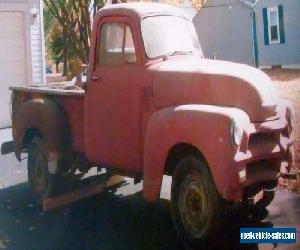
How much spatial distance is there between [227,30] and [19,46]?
48.0 ft

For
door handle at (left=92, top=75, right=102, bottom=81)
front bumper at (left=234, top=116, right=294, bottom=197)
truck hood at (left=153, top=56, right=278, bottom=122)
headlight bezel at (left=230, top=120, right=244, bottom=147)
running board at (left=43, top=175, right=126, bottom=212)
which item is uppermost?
door handle at (left=92, top=75, right=102, bottom=81)

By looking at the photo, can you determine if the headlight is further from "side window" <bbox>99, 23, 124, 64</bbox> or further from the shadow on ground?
"side window" <bbox>99, 23, 124, 64</bbox>

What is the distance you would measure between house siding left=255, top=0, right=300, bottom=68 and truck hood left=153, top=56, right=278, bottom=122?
56.5 ft

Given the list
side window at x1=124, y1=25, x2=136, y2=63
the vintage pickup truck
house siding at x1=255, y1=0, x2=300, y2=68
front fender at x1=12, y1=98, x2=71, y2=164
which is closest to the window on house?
house siding at x1=255, y1=0, x2=300, y2=68

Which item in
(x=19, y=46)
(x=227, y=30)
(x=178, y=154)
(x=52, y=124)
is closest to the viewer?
(x=178, y=154)

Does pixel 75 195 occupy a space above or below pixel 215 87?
below

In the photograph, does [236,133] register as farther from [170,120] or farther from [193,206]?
[193,206]

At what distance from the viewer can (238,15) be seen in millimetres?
24500

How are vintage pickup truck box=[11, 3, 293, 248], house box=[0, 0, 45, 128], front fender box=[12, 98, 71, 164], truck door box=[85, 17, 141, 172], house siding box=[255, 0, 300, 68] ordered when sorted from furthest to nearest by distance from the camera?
1. house siding box=[255, 0, 300, 68]
2. house box=[0, 0, 45, 128]
3. front fender box=[12, 98, 71, 164]
4. truck door box=[85, 17, 141, 172]
5. vintage pickup truck box=[11, 3, 293, 248]

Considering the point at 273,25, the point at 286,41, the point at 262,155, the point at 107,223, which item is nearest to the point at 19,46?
the point at 107,223

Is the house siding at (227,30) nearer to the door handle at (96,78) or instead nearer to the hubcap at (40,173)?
the hubcap at (40,173)

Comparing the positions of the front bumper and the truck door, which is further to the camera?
the truck door

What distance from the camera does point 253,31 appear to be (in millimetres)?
22469

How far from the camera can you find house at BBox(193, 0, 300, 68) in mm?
21734
